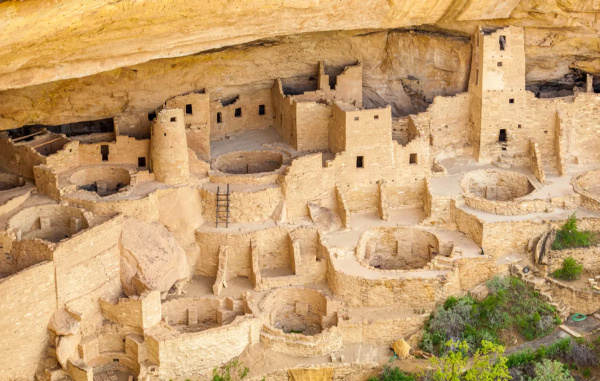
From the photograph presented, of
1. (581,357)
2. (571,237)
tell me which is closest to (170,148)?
(571,237)

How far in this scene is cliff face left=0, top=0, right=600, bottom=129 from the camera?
623 inches

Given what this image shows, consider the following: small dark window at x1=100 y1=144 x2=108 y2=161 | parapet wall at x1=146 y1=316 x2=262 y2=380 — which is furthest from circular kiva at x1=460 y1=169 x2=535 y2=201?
small dark window at x1=100 y1=144 x2=108 y2=161

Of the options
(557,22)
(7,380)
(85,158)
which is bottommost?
Result: (7,380)

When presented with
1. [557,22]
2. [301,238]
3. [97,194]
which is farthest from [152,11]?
[557,22]

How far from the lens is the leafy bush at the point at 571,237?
21.6 meters

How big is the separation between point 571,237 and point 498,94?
4.13 meters

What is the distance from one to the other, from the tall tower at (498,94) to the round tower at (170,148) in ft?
24.0

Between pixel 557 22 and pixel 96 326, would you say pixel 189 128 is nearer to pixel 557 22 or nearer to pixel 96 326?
pixel 96 326

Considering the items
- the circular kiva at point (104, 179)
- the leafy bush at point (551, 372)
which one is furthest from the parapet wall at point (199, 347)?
the leafy bush at point (551, 372)

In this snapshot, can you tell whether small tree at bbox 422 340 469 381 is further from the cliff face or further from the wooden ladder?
the cliff face

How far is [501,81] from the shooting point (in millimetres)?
23656

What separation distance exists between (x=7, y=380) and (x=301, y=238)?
691 cm

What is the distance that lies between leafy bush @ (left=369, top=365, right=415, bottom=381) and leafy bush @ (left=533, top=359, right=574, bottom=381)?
2423mm

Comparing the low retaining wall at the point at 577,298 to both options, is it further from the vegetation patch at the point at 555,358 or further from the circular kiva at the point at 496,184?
the circular kiva at the point at 496,184
